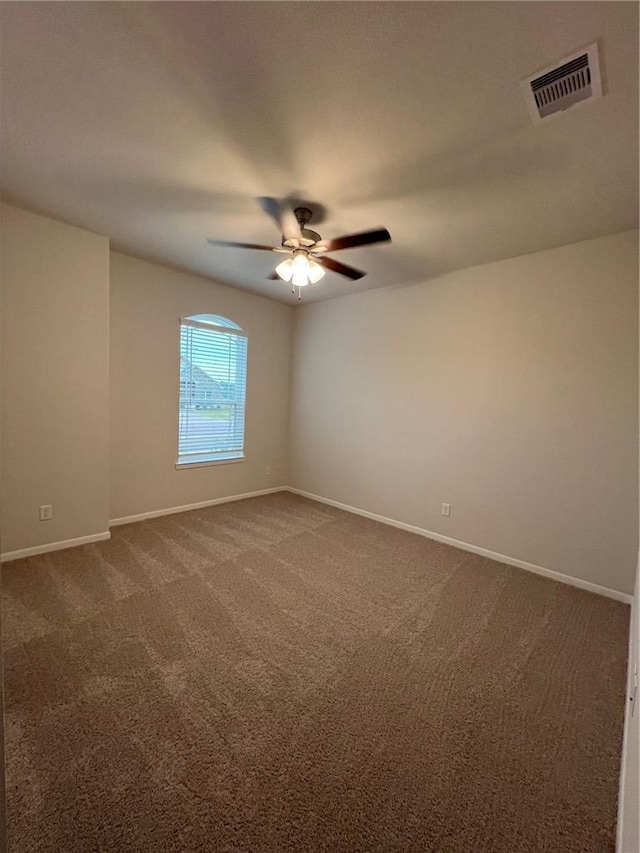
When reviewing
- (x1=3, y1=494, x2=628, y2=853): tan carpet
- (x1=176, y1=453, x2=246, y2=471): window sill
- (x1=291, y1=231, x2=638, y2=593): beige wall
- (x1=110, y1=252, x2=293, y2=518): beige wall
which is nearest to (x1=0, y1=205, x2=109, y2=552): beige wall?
(x1=110, y1=252, x2=293, y2=518): beige wall

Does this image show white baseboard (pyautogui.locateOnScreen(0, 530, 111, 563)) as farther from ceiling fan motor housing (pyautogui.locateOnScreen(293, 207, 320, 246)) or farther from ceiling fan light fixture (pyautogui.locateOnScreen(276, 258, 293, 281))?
ceiling fan motor housing (pyautogui.locateOnScreen(293, 207, 320, 246))

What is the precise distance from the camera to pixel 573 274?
283cm

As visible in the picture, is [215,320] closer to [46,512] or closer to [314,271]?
[314,271]

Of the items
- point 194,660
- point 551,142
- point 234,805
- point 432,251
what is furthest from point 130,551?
point 551,142

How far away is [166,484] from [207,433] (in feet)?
2.44

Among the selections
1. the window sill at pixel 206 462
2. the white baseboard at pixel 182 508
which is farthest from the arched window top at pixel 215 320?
the white baseboard at pixel 182 508

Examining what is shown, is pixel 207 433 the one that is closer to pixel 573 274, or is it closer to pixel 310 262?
pixel 310 262

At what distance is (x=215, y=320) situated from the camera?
4281mm

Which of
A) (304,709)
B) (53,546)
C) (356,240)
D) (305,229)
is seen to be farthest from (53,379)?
(304,709)

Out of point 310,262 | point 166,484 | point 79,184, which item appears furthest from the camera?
point 166,484

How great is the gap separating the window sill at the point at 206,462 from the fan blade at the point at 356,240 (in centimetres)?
277

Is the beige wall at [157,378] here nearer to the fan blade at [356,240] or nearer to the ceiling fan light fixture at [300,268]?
the ceiling fan light fixture at [300,268]

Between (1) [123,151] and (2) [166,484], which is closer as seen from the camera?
(1) [123,151]

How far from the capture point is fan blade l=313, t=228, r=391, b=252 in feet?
6.95
